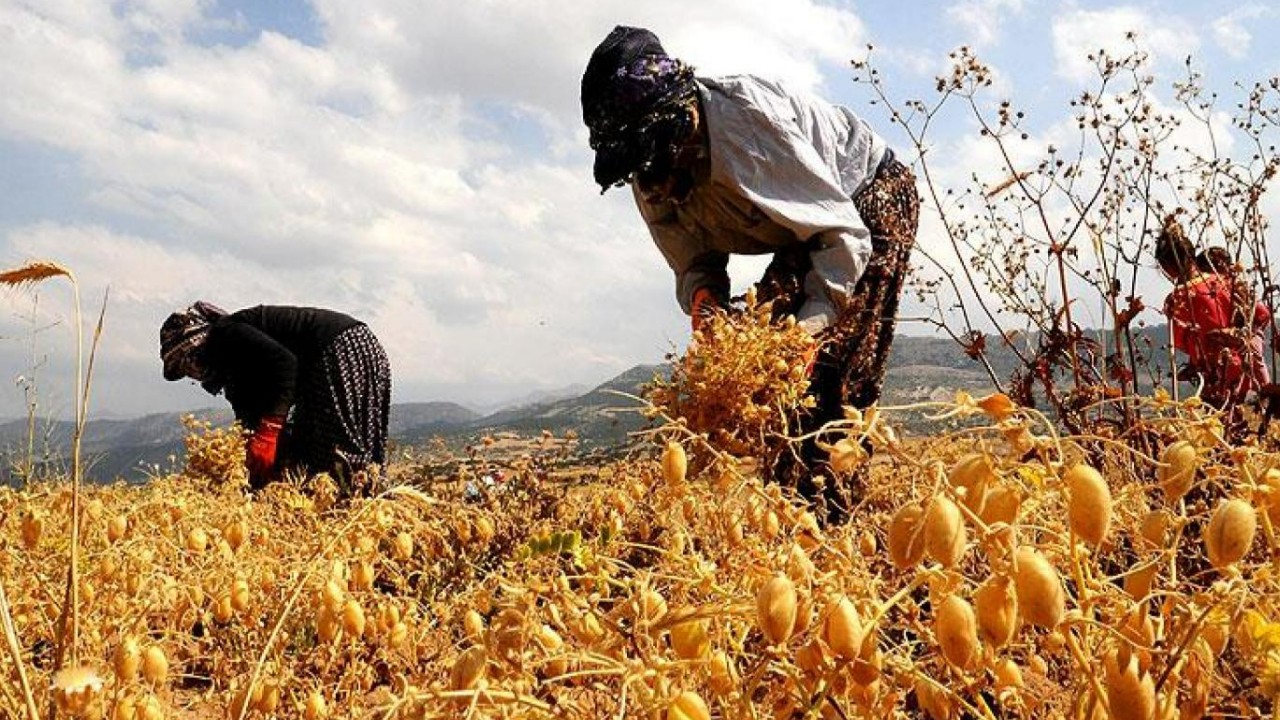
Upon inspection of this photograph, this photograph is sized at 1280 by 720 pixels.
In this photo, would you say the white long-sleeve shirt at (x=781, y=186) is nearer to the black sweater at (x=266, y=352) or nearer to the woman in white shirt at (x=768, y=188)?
the woman in white shirt at (x=768, y=188)

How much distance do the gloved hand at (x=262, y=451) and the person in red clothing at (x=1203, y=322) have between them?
411 cm

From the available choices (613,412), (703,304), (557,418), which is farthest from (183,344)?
(557,418)

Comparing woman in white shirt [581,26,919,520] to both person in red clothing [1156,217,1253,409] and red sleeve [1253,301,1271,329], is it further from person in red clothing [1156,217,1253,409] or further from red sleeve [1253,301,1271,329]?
red sleeve [1253,301,1271,329]

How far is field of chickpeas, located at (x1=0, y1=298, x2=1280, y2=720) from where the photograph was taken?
64 cm

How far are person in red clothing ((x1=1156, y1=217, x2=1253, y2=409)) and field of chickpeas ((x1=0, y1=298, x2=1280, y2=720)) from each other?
31.8 inches

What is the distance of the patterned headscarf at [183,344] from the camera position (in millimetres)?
5234

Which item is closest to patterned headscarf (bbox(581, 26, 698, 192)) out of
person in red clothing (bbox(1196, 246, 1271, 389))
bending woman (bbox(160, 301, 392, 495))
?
person in red clothing (bbox(1196, 246, 1271, 389))

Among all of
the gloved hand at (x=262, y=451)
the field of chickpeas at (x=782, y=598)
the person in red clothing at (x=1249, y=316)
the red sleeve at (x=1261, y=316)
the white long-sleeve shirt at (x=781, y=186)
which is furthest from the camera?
the gloved hand at (x=262, y=451)

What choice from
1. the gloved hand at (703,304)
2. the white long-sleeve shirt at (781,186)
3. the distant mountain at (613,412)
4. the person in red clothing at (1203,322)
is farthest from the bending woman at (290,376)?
the person in red clothing at (1203,322)

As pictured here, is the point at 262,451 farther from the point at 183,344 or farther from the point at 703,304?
the point at 703,304

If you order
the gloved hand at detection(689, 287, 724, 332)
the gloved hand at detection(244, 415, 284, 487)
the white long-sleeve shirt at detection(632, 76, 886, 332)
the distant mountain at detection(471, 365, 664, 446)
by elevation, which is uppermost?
the white long-sleeve shirt at detection(632, 76, 886, 332)

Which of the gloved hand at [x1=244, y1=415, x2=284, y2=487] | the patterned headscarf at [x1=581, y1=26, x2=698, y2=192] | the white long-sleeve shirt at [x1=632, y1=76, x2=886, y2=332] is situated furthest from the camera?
the gloved hand at [x1=244, y1=415, x2=284, y2=487]

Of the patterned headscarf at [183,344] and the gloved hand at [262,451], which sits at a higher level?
the patterned headscarf at [183,344]

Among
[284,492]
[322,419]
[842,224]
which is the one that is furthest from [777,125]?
[322,419]
